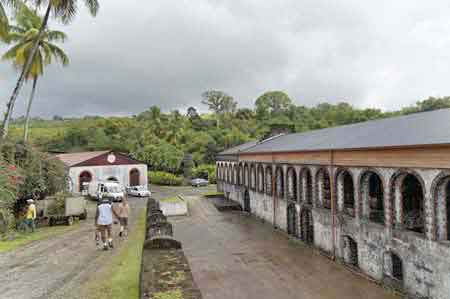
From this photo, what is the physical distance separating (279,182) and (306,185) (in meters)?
3.62

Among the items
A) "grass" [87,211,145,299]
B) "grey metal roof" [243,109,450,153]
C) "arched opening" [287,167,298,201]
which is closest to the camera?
"grass" [87,211,145,299]

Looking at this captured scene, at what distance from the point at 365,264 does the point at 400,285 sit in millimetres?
1860

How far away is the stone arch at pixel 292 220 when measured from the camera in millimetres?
19109

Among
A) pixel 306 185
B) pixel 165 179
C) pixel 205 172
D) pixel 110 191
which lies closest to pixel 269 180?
pixel 306 185

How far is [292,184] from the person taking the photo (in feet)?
64.7

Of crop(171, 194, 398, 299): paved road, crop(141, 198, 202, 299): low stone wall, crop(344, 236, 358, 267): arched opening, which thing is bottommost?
crop(171, 194, 398, 299): paved road

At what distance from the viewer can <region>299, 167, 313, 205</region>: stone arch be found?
1777cm

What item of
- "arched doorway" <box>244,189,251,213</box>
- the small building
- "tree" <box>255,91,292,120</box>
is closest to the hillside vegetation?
"tree" <box>255,91,292,120</box>

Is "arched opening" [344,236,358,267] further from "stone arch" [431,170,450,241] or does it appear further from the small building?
the small building

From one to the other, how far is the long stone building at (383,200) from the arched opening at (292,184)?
0.06 m

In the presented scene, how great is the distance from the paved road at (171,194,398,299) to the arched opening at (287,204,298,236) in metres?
0.72

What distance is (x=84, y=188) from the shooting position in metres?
36.1

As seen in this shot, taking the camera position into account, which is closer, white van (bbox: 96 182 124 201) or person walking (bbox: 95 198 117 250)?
person walking (bbox: 95 198 117 250)

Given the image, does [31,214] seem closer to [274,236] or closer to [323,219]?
[274,236]
